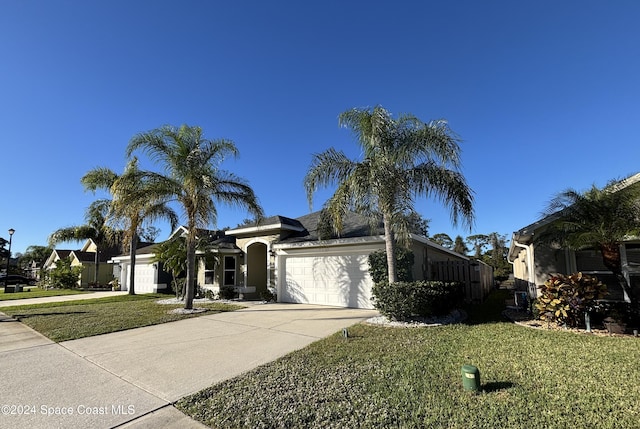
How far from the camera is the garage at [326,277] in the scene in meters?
12.7

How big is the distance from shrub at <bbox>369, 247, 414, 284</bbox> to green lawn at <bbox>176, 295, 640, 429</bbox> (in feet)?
14.8

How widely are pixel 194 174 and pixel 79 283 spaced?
28.0 metres

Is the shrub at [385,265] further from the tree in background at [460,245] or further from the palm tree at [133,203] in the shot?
the tree in background at [460,245]

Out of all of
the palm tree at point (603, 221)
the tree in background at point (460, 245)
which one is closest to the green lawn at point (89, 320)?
the palm tree at point (603, 221)

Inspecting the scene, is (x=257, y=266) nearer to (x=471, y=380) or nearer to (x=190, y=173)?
(x=190, y=173)

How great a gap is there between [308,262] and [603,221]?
34.4 feet

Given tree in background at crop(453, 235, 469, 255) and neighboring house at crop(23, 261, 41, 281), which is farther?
neighboring house at crop(23, 261, 41, 281)

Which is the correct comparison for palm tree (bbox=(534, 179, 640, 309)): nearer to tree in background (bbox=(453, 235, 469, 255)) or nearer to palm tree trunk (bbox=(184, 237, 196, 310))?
palm tree trunk (bbox=(184, 237, 196, 310))

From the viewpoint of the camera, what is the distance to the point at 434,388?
172 inches

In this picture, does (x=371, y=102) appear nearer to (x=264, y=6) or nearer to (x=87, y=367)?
(x=264, y=6)

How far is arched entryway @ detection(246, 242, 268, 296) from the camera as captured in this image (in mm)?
17484

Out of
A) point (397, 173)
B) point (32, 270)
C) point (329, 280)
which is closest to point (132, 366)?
point (397, 173)

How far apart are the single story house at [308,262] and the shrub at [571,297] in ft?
13.3

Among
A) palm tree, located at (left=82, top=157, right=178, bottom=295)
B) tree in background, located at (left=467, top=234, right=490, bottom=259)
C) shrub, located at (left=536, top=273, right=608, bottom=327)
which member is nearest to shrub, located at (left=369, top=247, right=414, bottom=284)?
shrub, located at (left=536, top=273, right=608, bottom=327)
